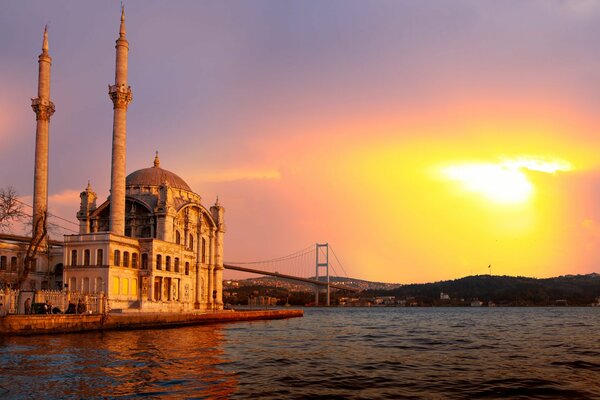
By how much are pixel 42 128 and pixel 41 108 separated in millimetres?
1708

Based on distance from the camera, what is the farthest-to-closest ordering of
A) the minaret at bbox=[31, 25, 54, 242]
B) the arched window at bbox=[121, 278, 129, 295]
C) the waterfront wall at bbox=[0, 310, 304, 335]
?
the minaret at bbox=[31, 25, 54, 242] < the arched window at bbox=[121, 278, 129, 295] < the waterfront wall at bbox=[0, 310, 304, 335]

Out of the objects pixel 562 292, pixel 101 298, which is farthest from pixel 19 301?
pixel 562 292

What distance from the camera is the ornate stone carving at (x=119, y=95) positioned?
48875 millimetres

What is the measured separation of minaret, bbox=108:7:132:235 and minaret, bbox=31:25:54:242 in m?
7.13

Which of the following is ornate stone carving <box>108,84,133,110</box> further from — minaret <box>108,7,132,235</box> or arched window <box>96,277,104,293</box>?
arched window <box>96,277,104,293</box>

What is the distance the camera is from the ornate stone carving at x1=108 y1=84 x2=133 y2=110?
160 feet

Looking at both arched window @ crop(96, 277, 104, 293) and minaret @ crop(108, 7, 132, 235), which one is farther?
minaret @ crop(108, 7, 132, 235)

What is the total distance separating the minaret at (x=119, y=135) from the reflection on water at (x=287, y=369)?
19652 mm

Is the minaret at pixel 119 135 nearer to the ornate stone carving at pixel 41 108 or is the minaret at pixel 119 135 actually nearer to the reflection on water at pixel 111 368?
the ornate stone carving at pixel 41 108

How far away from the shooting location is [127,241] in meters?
47.4

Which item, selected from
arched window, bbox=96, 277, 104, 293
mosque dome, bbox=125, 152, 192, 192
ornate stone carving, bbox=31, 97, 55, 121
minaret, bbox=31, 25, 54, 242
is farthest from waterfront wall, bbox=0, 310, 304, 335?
ornate stone carving, bbox=31, 97, 55, 121

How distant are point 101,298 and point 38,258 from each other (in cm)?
2025

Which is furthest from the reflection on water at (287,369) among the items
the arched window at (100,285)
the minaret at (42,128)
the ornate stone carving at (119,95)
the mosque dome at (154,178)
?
the mosque dome at (154,178)

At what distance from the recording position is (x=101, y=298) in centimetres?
3569
